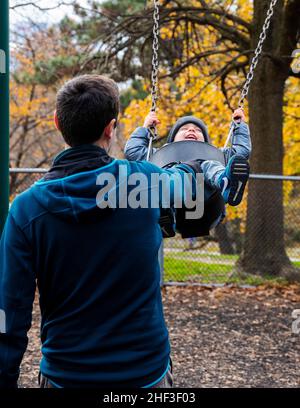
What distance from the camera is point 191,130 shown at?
2928 millimetres

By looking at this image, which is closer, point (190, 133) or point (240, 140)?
point (240, 140)

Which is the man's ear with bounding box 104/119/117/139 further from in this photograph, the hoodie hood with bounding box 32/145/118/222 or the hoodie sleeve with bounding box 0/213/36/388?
the hoodie sleeve with bounding box 0/213/36/388

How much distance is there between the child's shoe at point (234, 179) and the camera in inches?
82.9

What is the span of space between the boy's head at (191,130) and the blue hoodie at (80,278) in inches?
55.0

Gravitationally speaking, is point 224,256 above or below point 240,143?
below

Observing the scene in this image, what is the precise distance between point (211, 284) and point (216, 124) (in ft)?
14.8

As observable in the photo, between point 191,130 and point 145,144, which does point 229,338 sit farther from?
point 145,144

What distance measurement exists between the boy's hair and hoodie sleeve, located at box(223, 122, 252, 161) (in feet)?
4.23

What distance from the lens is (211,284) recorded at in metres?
7.74

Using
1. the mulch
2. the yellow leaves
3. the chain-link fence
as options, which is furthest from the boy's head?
the yellow leaves

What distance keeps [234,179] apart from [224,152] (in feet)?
2.45

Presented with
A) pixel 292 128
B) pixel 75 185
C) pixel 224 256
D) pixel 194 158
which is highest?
pixel 292 128

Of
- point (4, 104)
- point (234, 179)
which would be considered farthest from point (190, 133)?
point (4, 104)

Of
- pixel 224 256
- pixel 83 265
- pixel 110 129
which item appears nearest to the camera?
pixel 83 265
